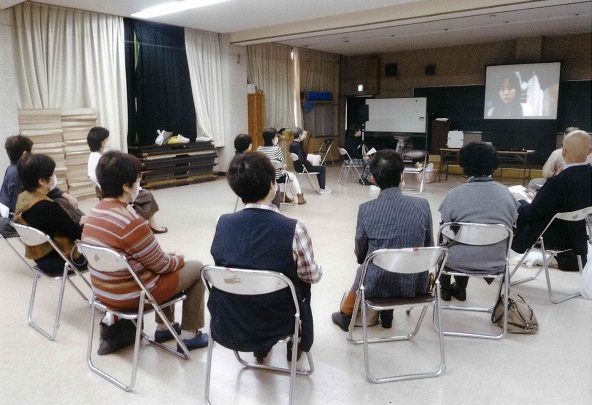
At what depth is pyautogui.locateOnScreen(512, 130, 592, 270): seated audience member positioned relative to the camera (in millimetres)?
2541

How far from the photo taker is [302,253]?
1.81 meters

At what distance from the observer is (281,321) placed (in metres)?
1.86

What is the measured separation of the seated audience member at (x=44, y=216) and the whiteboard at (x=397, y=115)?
9070mm

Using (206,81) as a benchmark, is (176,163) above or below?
below

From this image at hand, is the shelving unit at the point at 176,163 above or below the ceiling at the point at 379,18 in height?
below

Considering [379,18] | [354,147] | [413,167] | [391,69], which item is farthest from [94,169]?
[391,69]

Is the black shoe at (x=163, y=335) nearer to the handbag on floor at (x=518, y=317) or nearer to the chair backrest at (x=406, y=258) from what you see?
the chair backrest at (x=406, y=258)

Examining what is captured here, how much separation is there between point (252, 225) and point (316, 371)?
89 centimetres

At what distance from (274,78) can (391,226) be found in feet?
27.8

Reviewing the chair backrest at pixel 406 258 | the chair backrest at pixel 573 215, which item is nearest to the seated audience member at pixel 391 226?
the chair backrest at pixel 406 258

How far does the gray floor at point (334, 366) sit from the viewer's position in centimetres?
201

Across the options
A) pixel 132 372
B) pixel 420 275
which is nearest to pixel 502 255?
pixel 420 275

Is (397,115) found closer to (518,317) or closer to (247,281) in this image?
(518,317)

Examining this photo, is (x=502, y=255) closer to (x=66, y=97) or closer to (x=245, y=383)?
(x=245, y=383)
